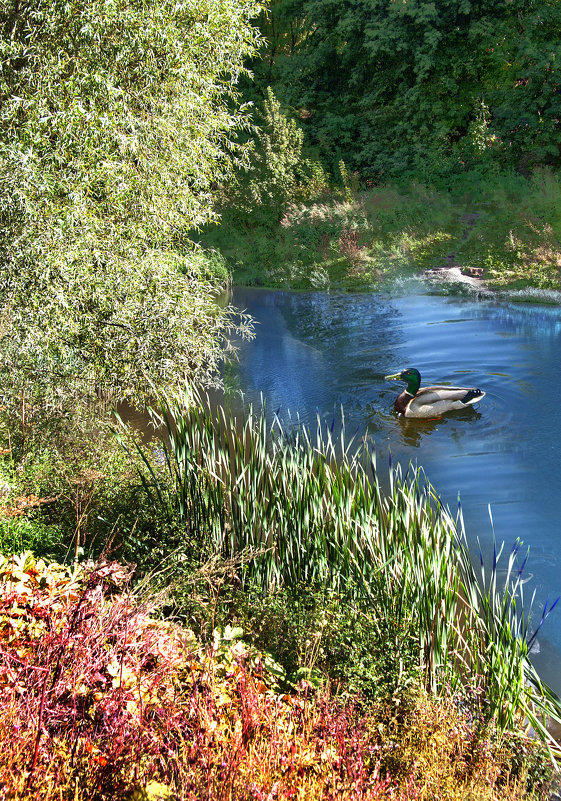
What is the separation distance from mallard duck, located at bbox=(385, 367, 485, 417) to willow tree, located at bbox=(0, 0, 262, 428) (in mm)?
2875

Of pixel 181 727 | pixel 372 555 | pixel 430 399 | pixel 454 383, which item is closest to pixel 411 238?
pixel 454 383

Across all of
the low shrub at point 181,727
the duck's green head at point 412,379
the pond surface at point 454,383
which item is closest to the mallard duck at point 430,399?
the duck's green head at point 412,379

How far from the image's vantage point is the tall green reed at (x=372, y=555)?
12.4 feet

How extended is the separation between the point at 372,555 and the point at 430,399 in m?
5.18

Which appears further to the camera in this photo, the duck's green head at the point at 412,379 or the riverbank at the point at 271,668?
the duck's green head at the point at 412,379

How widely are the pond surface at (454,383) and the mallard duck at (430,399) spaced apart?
15 centimetres

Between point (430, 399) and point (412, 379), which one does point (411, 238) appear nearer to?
point (412, 379)

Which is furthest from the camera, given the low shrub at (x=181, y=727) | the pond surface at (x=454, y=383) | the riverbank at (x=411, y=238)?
the riverbank at (x=411, y=238)

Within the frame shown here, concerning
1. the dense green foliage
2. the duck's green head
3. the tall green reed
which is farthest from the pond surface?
the dense green foliage

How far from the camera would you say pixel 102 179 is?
6770 mm

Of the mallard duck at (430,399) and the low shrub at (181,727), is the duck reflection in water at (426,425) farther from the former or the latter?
the low shrub at (181,727)

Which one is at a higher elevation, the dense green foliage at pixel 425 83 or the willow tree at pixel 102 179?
the dense green foliage at pixel 425 83

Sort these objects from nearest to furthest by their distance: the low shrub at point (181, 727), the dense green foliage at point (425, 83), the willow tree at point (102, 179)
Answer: the low shrub at point (181, 727), the willow tree at point (102, 179), the dense green foliage at point (425, 83)

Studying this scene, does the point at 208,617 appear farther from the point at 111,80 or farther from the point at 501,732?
the point at 111,80
